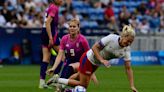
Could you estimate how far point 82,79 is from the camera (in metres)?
13.5

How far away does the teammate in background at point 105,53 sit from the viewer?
497 inches

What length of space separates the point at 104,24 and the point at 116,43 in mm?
21148

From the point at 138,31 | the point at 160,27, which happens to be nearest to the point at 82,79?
the point at 138,31

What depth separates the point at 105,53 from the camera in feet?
43.3

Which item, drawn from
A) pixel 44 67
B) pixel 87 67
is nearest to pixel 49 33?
Answer: pixel 44 67

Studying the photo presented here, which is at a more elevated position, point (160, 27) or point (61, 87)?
point (61, 87)

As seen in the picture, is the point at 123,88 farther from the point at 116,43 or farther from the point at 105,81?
the point at 116,43

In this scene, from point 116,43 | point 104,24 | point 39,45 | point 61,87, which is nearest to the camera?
point 116,43

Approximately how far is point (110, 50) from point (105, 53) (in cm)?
20

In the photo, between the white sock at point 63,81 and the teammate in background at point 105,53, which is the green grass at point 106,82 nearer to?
the white sock at point 63,81

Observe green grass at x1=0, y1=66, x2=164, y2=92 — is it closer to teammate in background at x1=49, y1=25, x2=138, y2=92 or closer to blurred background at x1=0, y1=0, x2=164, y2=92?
blurred background at x1=0, y1=0, x2=164, y2=92

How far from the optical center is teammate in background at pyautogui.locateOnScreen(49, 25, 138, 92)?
12625mm

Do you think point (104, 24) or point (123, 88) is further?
point (104, 24)

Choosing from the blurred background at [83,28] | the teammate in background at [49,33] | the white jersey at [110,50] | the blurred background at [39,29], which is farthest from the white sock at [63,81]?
the blurred background at [39,29]
